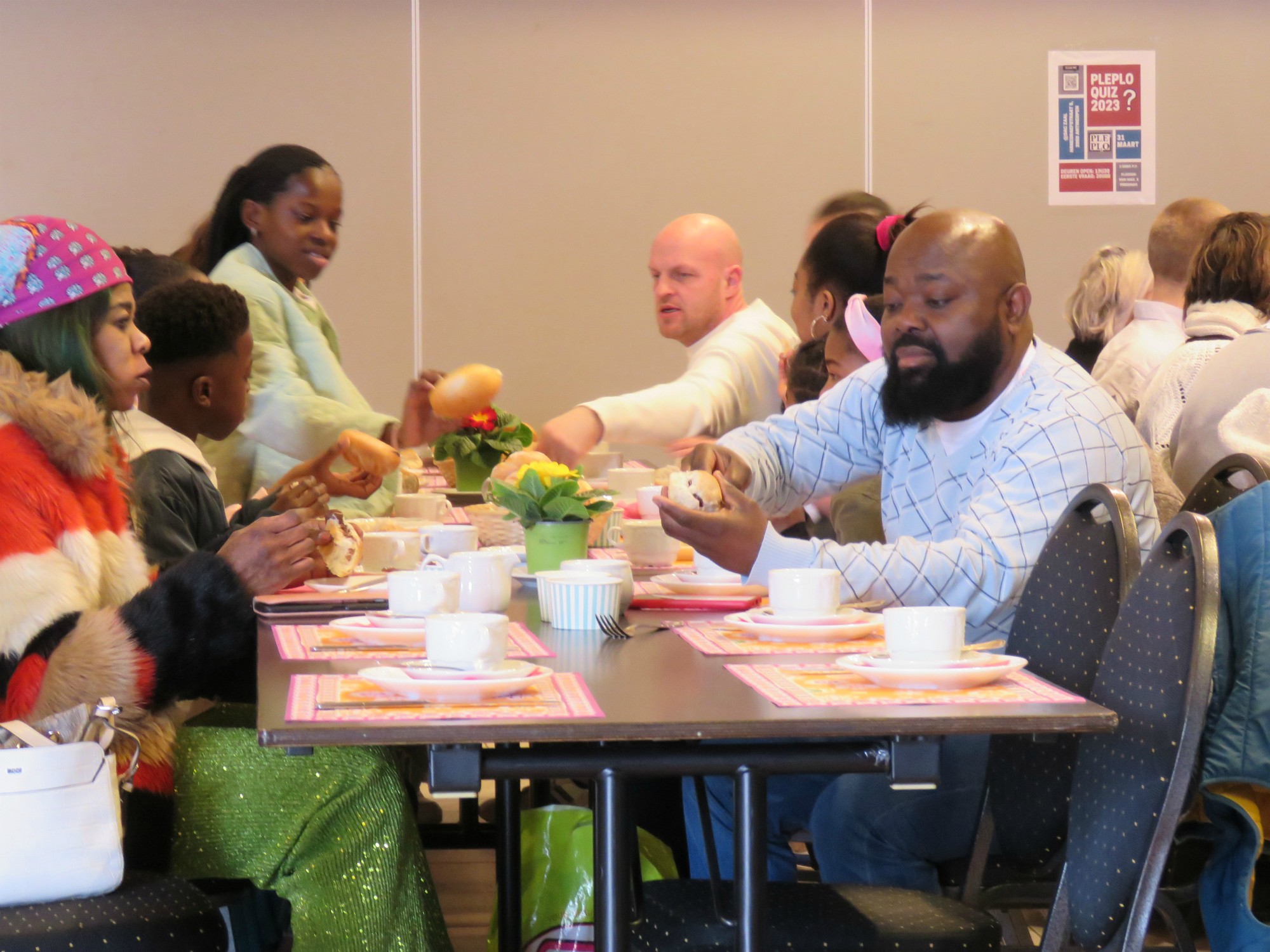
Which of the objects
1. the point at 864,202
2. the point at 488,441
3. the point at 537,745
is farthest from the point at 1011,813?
the point at 864,202

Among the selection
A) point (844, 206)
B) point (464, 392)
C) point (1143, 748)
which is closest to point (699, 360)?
point (464, 392)

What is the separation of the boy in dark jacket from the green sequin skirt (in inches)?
29.6

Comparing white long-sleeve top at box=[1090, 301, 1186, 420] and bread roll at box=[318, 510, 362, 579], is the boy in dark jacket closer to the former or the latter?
bread roll at box=[318, 510, 362, 579]

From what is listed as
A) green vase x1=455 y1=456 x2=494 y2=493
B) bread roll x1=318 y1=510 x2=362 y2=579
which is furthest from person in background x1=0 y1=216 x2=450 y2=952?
green vase x1=455 y1=456 x2=494 y2=493

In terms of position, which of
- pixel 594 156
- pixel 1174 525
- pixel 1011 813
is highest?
pixel 594 156

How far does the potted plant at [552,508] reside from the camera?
2326 millimetres

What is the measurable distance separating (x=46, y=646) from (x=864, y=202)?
3.39 meters

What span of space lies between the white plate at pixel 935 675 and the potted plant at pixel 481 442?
2678 mm

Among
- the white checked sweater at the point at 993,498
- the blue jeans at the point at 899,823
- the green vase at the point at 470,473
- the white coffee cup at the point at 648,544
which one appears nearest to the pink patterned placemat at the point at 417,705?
the blue jeans at the point at 899,823

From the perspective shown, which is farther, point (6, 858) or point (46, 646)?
point (46, 646)

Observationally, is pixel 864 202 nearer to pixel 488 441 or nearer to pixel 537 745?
pixel 488 441

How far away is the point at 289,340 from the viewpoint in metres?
3.96

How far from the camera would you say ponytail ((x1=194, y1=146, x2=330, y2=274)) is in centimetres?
410

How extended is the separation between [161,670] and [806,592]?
33.8 inches
